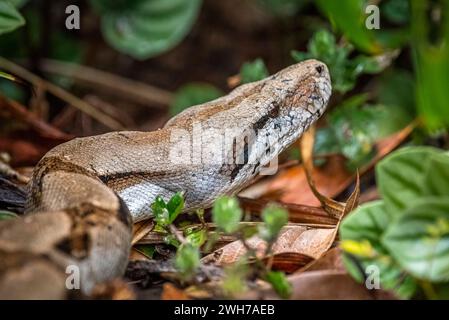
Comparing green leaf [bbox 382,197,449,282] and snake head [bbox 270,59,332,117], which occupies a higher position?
snake head [bbox 270,59,332,117]

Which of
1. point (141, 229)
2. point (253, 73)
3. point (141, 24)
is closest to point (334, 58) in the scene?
point (253, 73)

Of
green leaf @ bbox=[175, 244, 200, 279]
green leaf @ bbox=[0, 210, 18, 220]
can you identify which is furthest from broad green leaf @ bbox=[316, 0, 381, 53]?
green leaf @ bbox=[0, 210, 18, 220]

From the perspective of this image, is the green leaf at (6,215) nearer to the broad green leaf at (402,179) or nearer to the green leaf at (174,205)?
the green leaf at (174,205)

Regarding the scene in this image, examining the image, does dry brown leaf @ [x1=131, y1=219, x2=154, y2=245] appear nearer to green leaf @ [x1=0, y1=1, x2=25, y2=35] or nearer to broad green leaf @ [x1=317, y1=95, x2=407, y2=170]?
green leaf @ [x1=0, y1=1, x2=25, y2=35]

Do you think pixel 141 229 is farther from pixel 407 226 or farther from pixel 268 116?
pixel 407 226

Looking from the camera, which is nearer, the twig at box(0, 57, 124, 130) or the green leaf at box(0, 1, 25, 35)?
the green leaf at box(0, 1, 25, 35)

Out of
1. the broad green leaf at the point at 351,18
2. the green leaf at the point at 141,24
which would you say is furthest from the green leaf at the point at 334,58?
the green leaf at the point at 141,24
